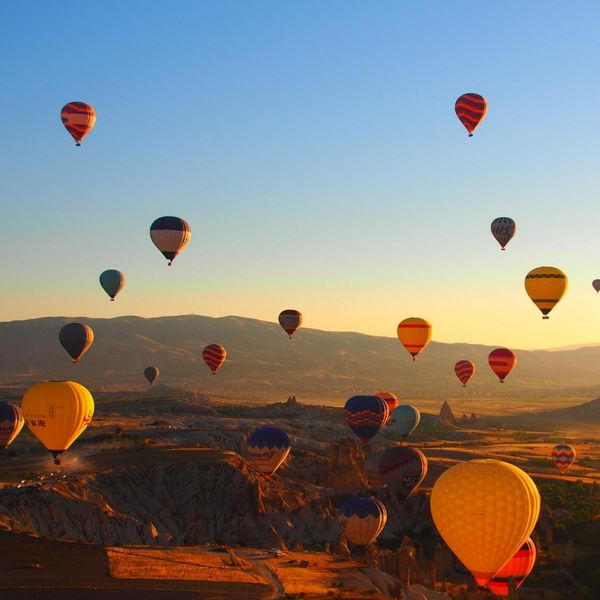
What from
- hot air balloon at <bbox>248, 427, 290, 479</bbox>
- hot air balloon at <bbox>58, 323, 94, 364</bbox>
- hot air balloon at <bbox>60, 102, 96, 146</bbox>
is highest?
hot air balloon at <bbox>60, 102, 96, 146</bbox>

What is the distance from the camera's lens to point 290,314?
316ft

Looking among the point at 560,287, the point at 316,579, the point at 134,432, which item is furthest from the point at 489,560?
the point at 134,432

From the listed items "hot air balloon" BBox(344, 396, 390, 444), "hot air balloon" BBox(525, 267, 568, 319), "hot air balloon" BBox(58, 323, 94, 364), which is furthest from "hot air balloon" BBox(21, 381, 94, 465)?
"hot air balloon" BBox(525, 267, 568, 319)

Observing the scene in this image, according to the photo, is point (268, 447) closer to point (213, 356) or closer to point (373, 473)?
point (373, 473)

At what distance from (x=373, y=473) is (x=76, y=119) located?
3203cm

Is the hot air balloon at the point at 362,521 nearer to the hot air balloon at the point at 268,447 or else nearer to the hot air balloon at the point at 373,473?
the hot air balloon at the point at 268,447

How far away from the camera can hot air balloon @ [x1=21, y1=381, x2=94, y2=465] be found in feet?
154

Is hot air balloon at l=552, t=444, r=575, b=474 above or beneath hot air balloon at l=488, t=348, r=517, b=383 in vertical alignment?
beneath

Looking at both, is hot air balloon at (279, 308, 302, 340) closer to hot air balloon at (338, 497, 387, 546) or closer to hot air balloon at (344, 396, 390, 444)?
hot air balloon at (344, 396, 390, 444)

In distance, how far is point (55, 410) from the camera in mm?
46875

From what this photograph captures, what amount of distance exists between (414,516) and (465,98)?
89.6 ft

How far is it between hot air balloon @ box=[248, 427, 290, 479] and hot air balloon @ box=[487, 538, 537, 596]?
2005 cm

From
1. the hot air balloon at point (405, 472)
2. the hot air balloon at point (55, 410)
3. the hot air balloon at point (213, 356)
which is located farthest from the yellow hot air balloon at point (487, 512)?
the hot air balloon at point (213, 356)

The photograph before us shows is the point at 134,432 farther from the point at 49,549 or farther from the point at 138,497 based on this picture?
the point at 49,549
